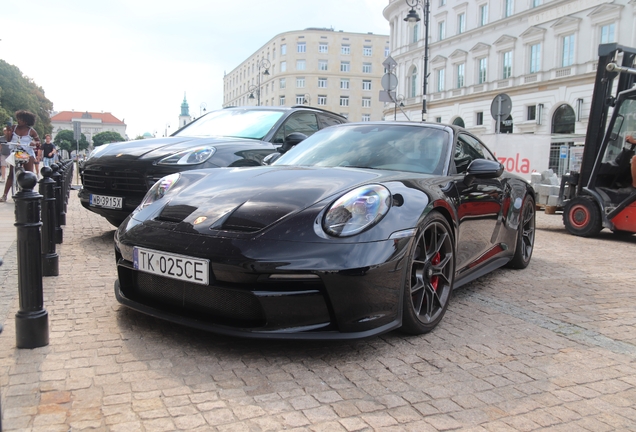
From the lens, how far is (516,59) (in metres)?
40.1

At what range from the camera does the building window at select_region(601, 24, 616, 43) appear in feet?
107

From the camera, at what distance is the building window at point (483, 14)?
142 ft

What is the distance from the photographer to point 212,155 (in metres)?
5.38

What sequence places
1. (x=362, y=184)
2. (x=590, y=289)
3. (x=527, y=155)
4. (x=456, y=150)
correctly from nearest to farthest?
(x=362, y=184)
(x=456, y=150)
(x=590, y=289)
(x=527, y=155)

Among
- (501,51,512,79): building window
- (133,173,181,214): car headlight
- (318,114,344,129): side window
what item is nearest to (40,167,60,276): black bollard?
(133,173,181,214): car headlight

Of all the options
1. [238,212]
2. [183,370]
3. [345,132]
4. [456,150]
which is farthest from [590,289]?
[183,370]

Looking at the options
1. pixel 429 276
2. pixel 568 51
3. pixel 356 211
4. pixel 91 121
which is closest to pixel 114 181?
pixel 356 211

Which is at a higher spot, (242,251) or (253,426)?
(242,251)

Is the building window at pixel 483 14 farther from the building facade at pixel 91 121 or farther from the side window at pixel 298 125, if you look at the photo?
the building facade at pixel 91 121

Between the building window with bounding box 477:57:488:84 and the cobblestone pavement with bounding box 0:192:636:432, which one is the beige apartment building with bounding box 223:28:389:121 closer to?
the building window with bounding box 477:57:488:84

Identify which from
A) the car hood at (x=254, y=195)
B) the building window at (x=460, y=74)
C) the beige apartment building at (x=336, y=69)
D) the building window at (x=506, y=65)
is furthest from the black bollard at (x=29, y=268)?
the beige apartment building at (x=336, y=69)

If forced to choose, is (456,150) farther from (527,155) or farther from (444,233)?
(527,155)

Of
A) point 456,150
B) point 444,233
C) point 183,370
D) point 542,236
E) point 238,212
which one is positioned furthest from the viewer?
point 542,236

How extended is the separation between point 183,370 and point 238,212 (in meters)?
0.81
